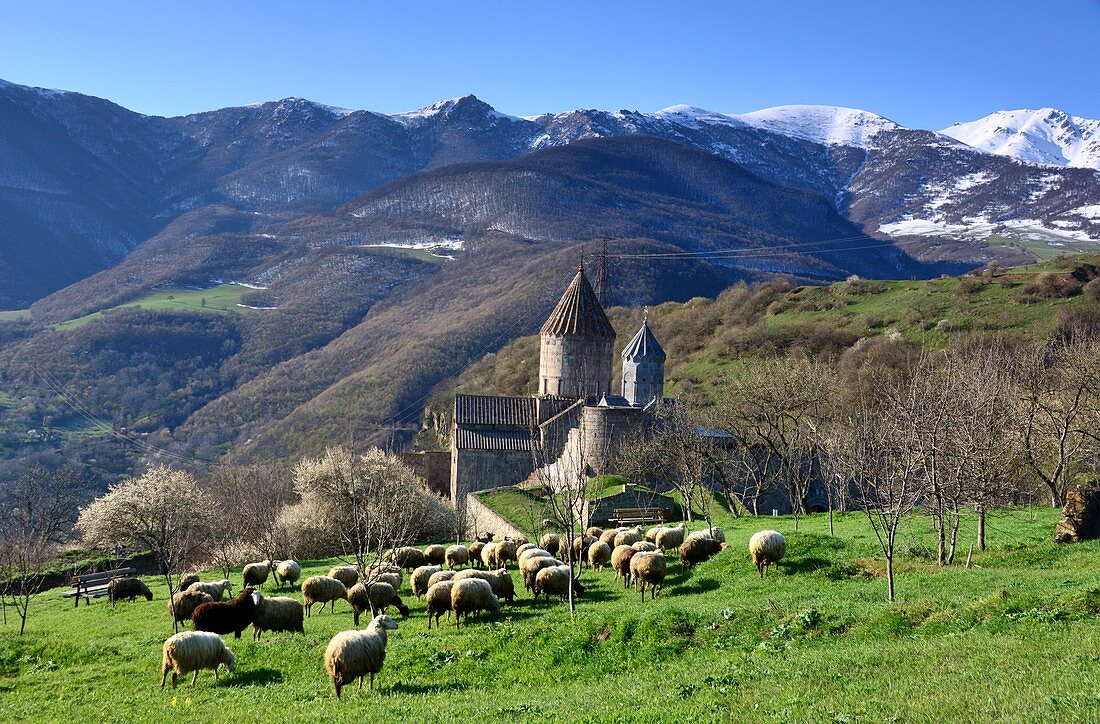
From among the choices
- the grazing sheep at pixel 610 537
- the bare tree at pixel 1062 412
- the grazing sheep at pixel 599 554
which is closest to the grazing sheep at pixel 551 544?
the grazing sheep at pixel 610 537

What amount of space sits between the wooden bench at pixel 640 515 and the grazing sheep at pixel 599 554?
8999 mm

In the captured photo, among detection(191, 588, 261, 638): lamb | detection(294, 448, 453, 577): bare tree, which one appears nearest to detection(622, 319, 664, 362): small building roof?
detection(294, 448, 453, 577): bare tree

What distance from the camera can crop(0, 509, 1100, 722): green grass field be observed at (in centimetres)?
861

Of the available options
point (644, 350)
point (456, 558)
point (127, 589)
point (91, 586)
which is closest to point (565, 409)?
point (644, 350)

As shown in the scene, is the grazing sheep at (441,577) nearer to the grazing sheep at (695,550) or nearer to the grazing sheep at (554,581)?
the grazing sheep at (554,581)

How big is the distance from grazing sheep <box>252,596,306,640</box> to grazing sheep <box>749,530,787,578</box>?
330 inches

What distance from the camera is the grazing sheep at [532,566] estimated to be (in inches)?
725

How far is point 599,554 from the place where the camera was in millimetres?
21297

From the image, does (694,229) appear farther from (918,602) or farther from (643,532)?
(918,602)

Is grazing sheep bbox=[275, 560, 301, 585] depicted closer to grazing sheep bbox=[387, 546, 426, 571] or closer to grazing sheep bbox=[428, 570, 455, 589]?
grazing sheep bbox=[387, 546, 426, 571]

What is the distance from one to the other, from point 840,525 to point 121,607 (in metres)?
18.6

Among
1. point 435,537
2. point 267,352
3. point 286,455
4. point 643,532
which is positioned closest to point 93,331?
point 267,352

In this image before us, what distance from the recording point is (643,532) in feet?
76.6

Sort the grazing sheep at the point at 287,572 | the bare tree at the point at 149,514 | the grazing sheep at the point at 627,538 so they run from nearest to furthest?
the grazing sheep at the point at 627,538 < the grazing sheep at the point at 287,572 < the bare tree at the point at 149,514
